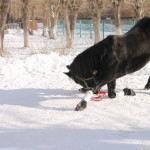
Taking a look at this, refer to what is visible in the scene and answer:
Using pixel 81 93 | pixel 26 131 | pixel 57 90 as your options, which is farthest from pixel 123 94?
pixel 26 131

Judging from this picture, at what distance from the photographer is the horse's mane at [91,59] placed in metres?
4.98

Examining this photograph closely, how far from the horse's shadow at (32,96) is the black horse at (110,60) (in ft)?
2.26

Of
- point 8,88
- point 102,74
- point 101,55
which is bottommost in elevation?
point 8,88

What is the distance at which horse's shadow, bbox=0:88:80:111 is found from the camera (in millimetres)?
5391

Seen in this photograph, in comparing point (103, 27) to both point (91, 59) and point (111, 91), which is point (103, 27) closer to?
point (111, 91)

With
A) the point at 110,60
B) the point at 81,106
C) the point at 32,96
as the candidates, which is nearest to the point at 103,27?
the point at 32,96

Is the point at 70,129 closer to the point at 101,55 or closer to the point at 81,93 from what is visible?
the point at 101,55

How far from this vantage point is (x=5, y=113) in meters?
4.76

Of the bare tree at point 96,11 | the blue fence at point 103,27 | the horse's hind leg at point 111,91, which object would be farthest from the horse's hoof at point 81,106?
the blue fence at point 103,27

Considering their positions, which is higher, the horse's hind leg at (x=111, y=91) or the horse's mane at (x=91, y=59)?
the horse's mane at (x=91, y=59)

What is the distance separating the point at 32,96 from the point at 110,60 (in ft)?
6.28

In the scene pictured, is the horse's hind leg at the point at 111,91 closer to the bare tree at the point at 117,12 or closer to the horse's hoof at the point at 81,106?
the horse's hoof at the point at 81,106

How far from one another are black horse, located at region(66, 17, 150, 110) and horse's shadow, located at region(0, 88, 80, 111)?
0.69 m

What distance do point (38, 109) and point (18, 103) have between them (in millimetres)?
628
